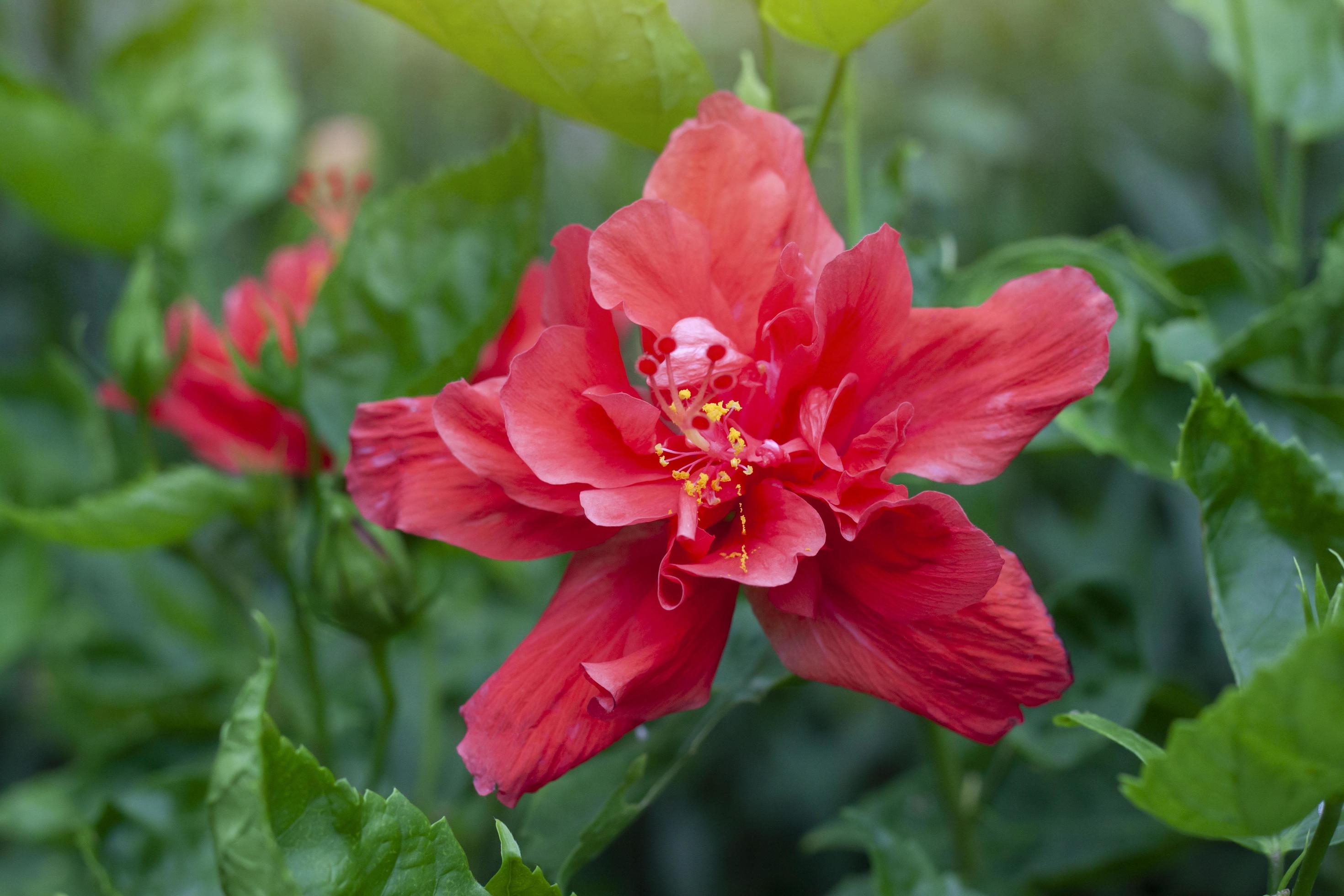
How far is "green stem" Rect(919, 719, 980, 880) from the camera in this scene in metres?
0.52

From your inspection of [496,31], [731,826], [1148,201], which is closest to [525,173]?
[496,31]

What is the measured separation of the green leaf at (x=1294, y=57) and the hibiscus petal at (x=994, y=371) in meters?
Result: 0.38

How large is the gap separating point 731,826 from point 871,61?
0.80 metres

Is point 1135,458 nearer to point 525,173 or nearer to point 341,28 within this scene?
point 525,173

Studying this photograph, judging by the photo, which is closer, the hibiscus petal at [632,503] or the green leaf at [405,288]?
the hibiscus petal at [632,503]

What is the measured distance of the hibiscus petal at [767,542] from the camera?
335mm

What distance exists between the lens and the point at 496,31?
42 centimetres

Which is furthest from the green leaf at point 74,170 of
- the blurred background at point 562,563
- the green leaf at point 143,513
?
the green leaf at point 143,513

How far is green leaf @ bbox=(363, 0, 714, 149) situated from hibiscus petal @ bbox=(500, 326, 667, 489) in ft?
0.39

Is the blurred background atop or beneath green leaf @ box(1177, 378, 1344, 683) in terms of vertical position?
beneath

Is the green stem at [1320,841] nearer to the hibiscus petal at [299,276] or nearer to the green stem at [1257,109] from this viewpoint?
the green stem at [1257,109]

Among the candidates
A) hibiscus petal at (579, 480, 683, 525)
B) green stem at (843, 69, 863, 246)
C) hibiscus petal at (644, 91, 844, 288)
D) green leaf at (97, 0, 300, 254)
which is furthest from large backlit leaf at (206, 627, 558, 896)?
green leaf at (97, 0, 300, 254)

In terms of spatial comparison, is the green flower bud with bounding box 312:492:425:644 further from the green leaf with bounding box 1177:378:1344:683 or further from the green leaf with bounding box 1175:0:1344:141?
the green leaf with bounding box 1175:0:1344:141

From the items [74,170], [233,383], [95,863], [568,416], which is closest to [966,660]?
[568,416]
